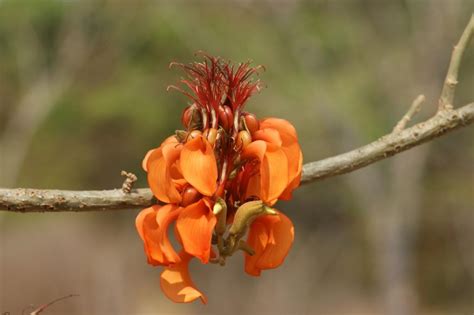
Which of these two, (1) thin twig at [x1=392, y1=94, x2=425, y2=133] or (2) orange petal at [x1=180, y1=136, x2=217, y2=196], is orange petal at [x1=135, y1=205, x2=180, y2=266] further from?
(1) thin twig at [x1=392, y1=94, x2=425, y2=133]

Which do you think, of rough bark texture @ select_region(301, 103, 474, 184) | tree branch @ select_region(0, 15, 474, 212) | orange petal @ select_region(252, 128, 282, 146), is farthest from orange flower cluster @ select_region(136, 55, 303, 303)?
rough bark texture @ select_region(301, 103, 474, 184)

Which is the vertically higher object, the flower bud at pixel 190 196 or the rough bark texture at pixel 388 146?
the rough bark texture at pixel 388 146

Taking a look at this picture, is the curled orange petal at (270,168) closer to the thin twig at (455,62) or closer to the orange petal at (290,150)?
the orange petal at (290,150)

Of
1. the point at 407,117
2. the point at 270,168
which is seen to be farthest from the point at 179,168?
the point at 407,117

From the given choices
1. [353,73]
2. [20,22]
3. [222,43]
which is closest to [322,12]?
[353,73]

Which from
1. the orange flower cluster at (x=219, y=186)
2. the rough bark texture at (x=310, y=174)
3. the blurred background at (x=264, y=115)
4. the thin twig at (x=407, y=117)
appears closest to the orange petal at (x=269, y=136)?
the orange flower cluster at (x=219, y=186)

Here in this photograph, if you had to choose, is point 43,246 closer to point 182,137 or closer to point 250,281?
point 250,281
